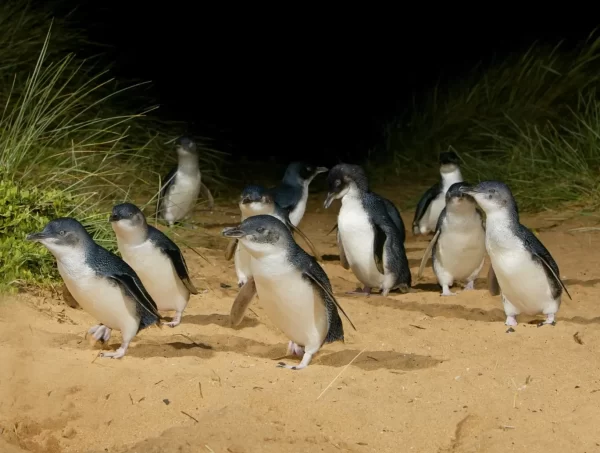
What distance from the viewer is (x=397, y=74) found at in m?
13.8

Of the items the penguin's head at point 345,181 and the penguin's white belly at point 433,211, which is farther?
the penguin's white belly at point 433,211

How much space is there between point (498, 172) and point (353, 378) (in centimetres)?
528

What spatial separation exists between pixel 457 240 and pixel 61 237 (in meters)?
2.78

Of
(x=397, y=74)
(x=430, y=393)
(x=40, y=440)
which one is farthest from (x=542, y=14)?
(x=40, y=440)

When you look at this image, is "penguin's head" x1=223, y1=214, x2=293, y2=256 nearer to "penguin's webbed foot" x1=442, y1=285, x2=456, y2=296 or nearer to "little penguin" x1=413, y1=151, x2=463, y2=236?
"penguin's webbed foot" x1=442, y1=285, x2=456, y2=296

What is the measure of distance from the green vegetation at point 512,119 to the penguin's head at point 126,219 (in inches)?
186

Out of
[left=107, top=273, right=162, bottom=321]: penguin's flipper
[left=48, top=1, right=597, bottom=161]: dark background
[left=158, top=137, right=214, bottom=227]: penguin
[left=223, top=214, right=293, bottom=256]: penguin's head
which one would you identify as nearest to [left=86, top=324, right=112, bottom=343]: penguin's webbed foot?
[left=107, top=273, right=162, bottom=321]: penguin's flipper

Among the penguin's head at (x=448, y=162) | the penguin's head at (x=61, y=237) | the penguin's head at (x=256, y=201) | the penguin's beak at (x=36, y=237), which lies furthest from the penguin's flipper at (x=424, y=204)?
the penguin's beak at (x=36, y=237)

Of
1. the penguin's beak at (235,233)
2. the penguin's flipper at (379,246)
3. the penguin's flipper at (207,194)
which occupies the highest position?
the penguin's beak at (235,233)

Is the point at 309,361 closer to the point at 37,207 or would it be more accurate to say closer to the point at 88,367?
the point at 88,367

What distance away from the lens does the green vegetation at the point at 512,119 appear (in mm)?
9703

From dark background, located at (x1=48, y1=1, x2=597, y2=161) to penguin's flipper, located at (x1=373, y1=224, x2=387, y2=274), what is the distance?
190 inches

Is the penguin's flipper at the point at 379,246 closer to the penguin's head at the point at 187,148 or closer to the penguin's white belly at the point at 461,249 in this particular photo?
the penguin's white belly at the point at 461,249

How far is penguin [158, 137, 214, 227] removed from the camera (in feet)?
28.3
